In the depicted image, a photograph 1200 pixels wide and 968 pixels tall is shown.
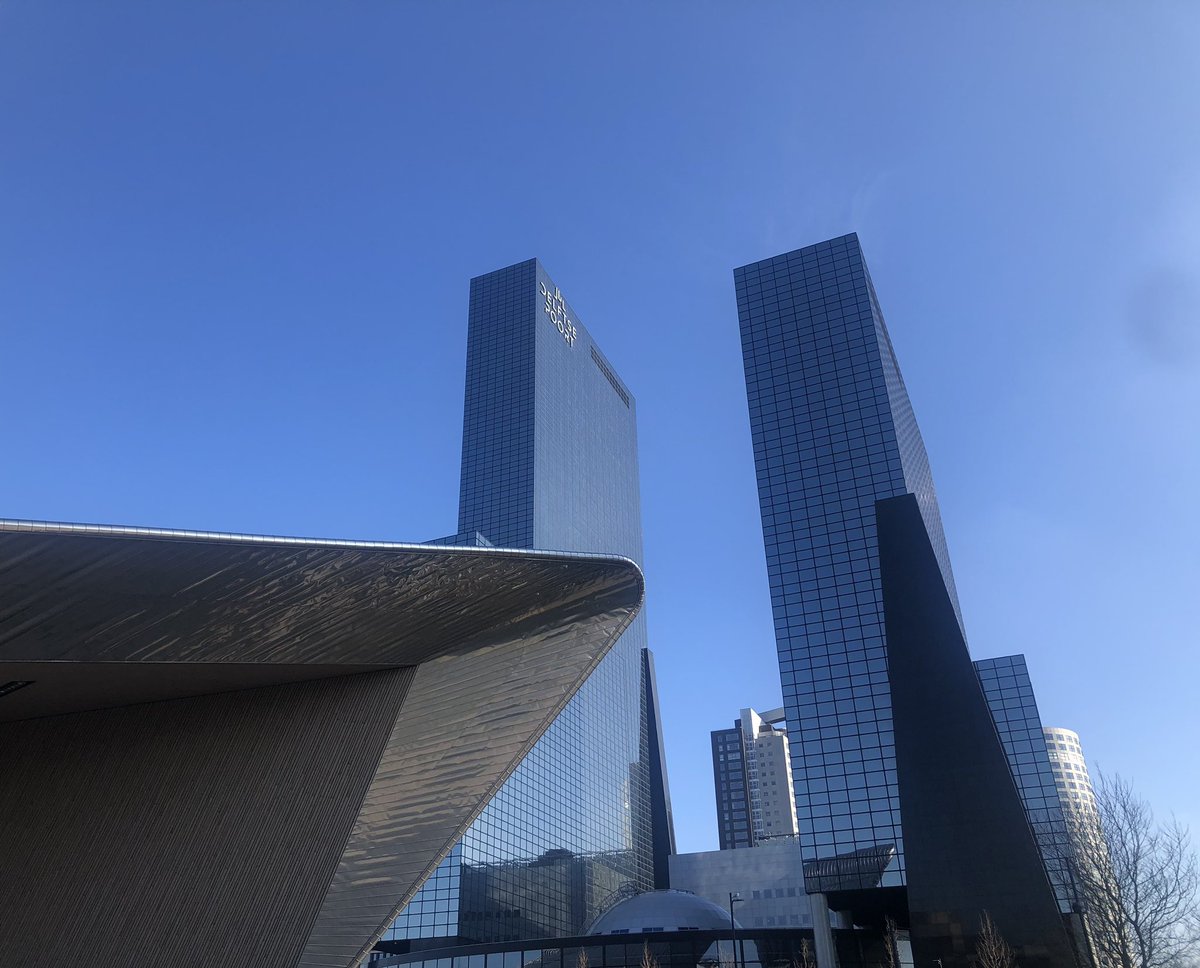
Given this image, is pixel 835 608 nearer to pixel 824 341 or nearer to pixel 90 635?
pixel 824 341

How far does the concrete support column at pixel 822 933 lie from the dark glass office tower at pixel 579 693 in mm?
39395

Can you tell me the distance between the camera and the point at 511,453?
13638 cm

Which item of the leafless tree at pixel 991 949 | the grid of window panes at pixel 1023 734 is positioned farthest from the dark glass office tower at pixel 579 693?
the leafless tree at pixel 991 949

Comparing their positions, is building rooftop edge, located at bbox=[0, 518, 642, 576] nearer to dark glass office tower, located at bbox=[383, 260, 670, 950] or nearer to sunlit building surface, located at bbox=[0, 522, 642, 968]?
sunlit building surface, located at bbox=[0, 522, 642, 968]

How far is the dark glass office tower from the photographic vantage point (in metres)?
96.5

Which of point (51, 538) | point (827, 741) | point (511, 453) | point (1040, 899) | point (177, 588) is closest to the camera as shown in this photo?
point (51, 538)

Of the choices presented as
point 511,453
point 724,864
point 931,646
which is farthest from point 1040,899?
point 511,453

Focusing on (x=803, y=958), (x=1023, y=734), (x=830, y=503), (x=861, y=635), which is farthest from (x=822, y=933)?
(x=830, y=503)

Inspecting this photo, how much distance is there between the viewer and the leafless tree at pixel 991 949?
44.6 m

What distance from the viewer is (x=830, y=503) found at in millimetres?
84125

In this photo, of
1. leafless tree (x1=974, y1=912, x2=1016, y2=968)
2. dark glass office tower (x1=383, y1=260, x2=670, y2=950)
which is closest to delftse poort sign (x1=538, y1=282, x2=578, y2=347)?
dark glass office tower (x1=383, y1=260, x2=670, y2=950)

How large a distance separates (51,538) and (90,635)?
4036 mm

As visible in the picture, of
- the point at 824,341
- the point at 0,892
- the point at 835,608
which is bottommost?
the point at 0,892

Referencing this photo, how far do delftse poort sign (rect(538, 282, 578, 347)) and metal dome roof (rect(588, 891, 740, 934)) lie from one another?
347 feet
